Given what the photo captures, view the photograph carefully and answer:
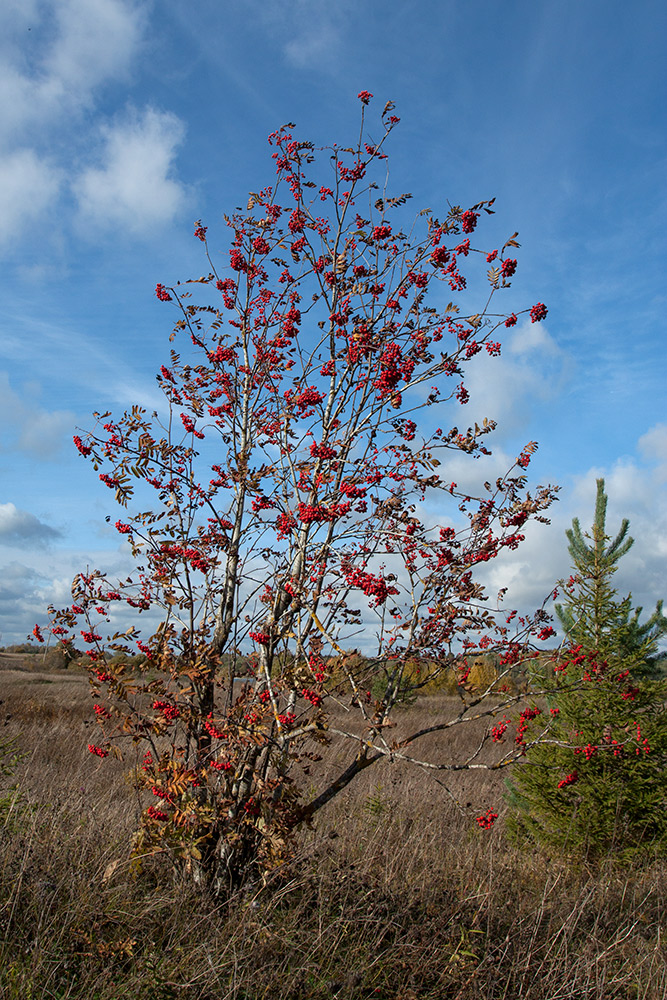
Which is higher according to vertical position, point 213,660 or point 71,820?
point 213,660

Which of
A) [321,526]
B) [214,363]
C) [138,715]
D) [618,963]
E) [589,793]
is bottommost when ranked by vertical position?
[618,963]

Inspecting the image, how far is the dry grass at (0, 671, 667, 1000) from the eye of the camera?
2.80 m

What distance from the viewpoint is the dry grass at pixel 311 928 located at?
280 cm

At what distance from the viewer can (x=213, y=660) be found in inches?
137

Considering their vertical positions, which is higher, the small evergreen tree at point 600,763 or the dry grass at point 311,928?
the small evergreen tree at point 600,763

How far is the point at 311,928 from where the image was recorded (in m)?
3.38

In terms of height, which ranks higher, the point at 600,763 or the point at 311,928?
the point at 600,763

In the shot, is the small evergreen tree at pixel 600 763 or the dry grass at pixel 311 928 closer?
the dry grass at pixel 311 928

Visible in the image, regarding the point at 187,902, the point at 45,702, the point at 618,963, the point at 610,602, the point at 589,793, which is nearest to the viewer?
the point at 187,902

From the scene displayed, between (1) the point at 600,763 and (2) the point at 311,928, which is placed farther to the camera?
(1) the point at 600,763

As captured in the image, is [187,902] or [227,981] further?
[187,902]

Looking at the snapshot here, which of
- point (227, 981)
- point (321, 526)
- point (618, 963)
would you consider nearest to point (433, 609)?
point (321, 526)

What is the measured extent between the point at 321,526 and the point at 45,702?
11.1 metres

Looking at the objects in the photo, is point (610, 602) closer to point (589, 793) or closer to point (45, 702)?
point (589, 793)
